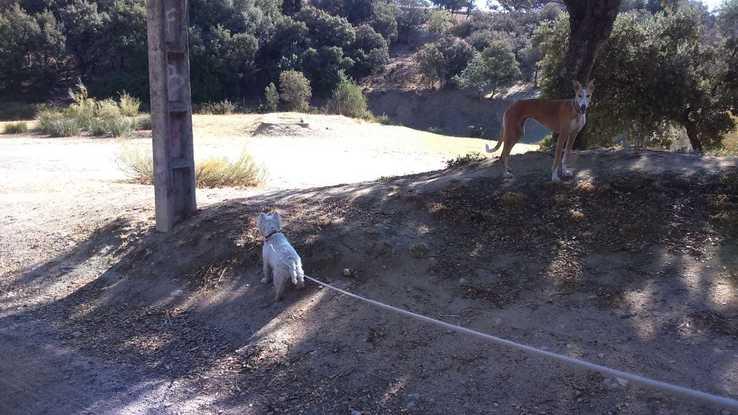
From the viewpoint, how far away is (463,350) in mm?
4480

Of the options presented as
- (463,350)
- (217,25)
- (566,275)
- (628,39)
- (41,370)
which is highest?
(217,25)

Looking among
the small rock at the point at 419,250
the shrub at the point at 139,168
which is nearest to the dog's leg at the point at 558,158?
the small rock at the point at 419,250

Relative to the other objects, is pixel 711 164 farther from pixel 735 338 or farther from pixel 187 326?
pixel 187 326

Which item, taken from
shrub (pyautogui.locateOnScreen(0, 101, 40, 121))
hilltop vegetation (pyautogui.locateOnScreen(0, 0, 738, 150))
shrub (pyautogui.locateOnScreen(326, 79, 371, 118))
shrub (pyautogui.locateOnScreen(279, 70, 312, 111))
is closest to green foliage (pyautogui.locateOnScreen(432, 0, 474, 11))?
hilltop vegetation (pyautogui.locateOnScreen(0, 0, 738, 150))

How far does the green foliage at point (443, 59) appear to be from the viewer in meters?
50.2

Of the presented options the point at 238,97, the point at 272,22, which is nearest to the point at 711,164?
the point at 238,97

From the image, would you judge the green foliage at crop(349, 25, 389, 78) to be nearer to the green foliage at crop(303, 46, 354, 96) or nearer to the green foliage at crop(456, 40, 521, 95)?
the green foliage at crop(303, 46, 354, 96)

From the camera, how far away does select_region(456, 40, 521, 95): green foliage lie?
45250mm

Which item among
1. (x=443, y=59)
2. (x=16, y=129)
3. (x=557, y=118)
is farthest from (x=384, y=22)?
(x=557, y=118)

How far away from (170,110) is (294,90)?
35.9m

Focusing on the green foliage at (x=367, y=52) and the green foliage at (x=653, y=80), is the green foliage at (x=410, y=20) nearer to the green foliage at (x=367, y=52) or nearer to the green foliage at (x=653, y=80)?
the green foliage at (x=367, y=52)

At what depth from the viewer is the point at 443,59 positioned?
50125 mm

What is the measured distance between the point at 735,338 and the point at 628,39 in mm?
9942

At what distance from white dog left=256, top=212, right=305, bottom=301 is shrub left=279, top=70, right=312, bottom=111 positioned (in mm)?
36874
